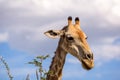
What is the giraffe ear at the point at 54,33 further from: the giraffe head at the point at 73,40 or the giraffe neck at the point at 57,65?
the giraffe neck at the point at 57,65

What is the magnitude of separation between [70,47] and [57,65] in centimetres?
162

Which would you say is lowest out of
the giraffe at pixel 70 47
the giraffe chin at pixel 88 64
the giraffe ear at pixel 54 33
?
the giraffe chin at pixel 88 64

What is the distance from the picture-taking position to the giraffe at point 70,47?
1277cm

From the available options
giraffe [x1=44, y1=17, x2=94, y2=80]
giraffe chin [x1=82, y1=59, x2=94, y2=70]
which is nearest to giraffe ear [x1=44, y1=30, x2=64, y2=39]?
giraffe [x1=44, y1=17, x2=94, y2=80]

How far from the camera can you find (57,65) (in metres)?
12.9

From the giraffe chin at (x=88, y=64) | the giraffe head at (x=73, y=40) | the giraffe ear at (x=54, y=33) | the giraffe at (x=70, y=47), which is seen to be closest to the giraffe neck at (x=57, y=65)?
the giraffe at (x=70, y=47)

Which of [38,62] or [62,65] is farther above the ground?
[62,65]

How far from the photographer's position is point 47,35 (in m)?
14.5

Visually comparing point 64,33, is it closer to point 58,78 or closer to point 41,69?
point 58,78

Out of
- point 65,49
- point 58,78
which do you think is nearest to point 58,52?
point 65,49

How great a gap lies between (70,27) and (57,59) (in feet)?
6.98

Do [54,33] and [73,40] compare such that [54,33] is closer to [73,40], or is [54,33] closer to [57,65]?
[73,40]

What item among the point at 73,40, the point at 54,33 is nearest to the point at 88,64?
the point at 73,40

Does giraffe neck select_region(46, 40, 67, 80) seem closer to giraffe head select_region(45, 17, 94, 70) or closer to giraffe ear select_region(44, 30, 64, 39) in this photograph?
giraffe head select_region(45, 17, 94, 70)
